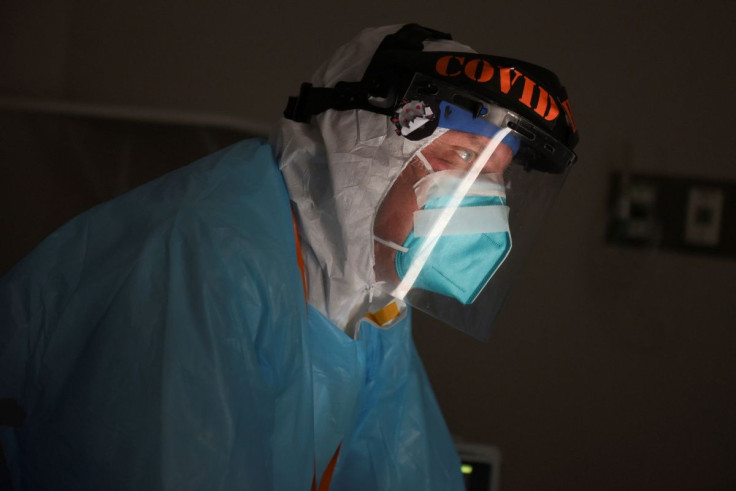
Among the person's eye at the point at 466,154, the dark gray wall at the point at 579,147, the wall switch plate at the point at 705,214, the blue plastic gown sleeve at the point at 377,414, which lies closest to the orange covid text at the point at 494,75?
the person's eye at the point at 466,154

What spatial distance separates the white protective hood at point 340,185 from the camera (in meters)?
0.85

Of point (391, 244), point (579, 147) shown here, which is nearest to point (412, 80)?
point (391, 244)

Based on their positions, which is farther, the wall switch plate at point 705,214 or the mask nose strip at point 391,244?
the wall switch plate at point 705,214

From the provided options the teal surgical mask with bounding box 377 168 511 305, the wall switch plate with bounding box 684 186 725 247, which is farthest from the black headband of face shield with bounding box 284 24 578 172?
the wall switch plate with bounding box 684 186 725 247

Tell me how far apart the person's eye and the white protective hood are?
0.06 m

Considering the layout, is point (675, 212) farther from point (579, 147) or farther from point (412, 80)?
point (412, 80)

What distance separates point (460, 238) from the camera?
0.89 m

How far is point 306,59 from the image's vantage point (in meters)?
1.50

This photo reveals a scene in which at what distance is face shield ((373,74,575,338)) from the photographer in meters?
0.84

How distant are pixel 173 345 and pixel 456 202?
473mm

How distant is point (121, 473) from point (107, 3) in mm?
1366

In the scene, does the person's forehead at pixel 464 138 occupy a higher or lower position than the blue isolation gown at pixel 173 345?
higher

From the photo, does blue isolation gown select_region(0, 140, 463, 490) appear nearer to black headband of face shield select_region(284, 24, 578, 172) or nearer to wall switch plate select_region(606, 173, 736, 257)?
black headband of face shield select_region(284, 24, 578, 172)

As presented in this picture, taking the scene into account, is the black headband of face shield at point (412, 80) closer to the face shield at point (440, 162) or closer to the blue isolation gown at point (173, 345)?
the face shield at point (440, 162)
